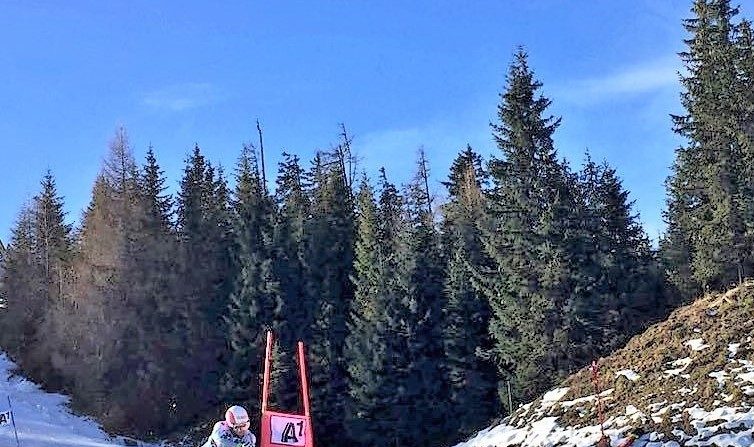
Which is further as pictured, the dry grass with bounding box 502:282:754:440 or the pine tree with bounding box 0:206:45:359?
the pine tree with bounding box 0:206:45:359

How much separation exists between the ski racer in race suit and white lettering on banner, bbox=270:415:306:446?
6.23 feet

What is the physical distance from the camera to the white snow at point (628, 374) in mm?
21589

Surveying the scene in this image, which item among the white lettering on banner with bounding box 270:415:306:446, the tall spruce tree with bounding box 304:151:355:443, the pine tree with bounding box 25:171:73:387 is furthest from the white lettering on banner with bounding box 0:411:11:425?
the white lettering on banner with bounding box 270:415:306:446

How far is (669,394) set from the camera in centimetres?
1875

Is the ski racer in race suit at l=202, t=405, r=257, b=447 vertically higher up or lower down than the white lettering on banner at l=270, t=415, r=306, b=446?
higher up

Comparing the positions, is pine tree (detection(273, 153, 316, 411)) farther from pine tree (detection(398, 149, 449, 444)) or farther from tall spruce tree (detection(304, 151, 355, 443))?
pine tree (detection(398, 149, 449, 444))

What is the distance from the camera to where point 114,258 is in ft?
128

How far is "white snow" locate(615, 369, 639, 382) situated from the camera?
21.6 m

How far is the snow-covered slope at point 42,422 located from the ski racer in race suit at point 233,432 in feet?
75.3

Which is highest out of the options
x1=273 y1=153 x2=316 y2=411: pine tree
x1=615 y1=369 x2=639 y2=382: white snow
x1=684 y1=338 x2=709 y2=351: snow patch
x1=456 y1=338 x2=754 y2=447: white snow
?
x1=273 y1=153 x2=316 y2=411: pine tree

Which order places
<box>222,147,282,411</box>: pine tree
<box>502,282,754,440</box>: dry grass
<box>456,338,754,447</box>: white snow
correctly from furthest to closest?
1. <box>222,147,282,411</box>: pine tree
2. <box>502,282,754,440</box>: dry grass
3. <box>456,338,754,447</box>: white snow

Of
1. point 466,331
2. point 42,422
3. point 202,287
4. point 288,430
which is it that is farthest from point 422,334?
point 288,430

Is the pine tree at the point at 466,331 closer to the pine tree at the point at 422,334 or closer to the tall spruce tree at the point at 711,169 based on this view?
the pine tree at the point at 422,334

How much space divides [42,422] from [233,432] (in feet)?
96.5
